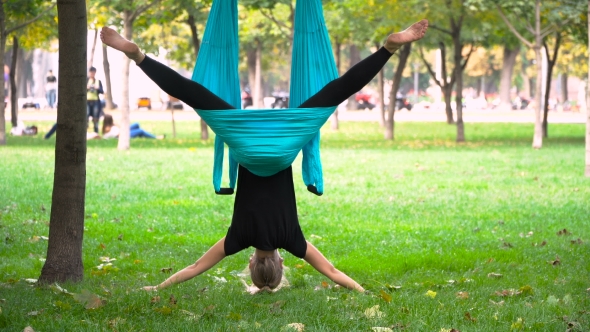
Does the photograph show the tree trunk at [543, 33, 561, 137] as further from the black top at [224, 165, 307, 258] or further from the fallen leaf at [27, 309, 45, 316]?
the fallen leaf at [27, 309, 45, 316]

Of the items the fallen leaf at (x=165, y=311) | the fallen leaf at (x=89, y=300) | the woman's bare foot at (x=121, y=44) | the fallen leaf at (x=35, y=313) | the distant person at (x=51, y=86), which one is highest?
the distant person at (x=51, y=86)

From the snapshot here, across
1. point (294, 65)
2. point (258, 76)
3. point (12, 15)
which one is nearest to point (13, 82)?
point (12, 15)

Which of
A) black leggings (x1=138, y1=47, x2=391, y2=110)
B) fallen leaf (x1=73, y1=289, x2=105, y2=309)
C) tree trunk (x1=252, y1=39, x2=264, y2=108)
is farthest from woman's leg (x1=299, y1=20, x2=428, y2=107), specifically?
tree trunk (x1=252, y1=39, x2=264, y2=108)

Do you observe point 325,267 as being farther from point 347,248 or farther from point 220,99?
point 347,248

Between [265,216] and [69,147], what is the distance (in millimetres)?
1428

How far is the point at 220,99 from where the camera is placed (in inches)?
215

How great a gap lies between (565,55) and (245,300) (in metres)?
49.9

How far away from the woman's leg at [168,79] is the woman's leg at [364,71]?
2.01 ft

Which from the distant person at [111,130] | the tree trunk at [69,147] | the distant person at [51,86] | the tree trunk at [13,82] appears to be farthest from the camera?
the distant person at [51,86]

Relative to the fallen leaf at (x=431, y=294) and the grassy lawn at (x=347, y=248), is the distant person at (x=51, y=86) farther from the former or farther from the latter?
the fallen leaf at (x=431, y=294)

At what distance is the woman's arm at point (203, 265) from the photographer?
5684 mm

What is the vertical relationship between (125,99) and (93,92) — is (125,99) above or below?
below

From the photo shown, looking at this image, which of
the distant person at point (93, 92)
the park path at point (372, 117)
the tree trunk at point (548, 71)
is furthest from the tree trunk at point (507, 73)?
the distant person at point (93, 92)

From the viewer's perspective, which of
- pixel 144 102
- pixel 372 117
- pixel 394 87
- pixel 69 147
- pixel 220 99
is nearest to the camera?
pixel 220 99
